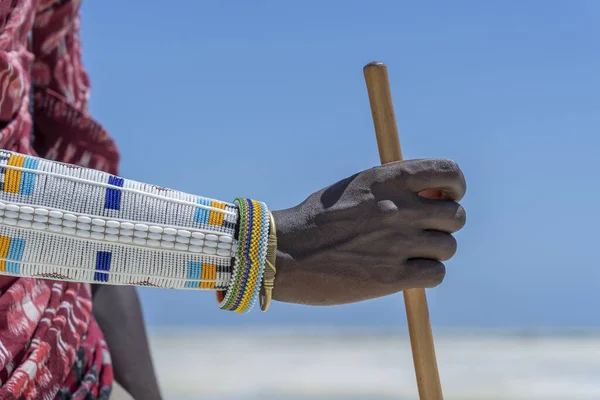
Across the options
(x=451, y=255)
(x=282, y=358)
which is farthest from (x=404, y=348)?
(x=451, y=255)

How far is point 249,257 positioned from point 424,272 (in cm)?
28

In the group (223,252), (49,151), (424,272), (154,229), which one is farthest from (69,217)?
(49,151)

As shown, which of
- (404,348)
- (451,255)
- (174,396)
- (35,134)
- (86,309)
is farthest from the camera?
(404,348)

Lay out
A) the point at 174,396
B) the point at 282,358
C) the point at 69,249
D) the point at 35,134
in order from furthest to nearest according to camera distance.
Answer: the point at 282,358 < the point at 174,396 < the point at 35,134 < the point at 69,249

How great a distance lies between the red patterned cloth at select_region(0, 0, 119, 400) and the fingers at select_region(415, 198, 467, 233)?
0.74 metres

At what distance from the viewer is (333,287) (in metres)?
1.25

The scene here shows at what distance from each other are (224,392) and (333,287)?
5054 mm

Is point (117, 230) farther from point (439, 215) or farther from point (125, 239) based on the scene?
point (439, 215)

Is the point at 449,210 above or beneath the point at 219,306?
above

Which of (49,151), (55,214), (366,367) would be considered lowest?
(55,214)

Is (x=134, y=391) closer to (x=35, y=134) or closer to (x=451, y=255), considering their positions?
(x=35, y=134)

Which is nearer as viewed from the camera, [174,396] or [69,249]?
[69,249]

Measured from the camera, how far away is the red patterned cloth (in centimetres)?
145

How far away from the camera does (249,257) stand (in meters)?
1.21
